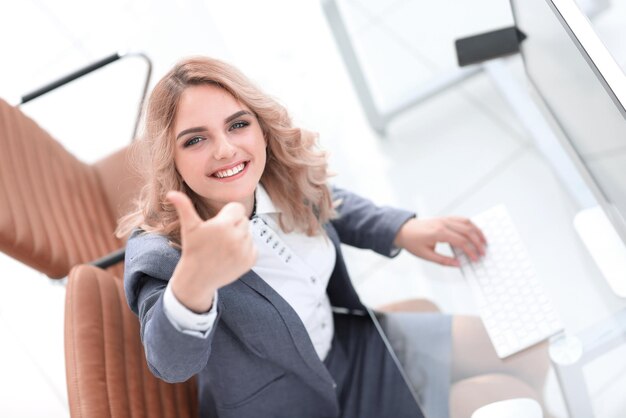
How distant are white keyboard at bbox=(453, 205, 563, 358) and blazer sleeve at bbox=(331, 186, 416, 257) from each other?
0.15 metres

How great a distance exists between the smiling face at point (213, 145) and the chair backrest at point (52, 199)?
554 mm

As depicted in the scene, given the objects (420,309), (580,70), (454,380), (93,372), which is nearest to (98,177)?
(93,372)

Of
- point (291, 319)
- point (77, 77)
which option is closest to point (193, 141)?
point (291, 319)

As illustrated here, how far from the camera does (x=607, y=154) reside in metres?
1.36

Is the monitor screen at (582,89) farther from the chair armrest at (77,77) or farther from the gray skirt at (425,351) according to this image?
the chair armrest at (77,77)

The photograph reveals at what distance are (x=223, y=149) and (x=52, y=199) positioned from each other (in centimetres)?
74

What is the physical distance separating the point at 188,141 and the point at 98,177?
2.70 feet

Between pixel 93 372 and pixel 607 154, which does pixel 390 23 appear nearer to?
pixel 607 154

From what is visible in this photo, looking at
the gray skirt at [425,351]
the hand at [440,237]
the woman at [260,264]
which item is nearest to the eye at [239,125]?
the woman at [260,264]

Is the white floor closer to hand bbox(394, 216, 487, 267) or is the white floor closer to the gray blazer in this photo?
hand bbox(394, 216, 487, 267)

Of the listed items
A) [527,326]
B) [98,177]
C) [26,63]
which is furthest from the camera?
[26,63]

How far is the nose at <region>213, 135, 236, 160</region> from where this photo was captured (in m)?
1.25

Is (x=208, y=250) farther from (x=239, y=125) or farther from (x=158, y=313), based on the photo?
(x=239, y=125)

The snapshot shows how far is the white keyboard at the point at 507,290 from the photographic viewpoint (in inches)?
56.0
